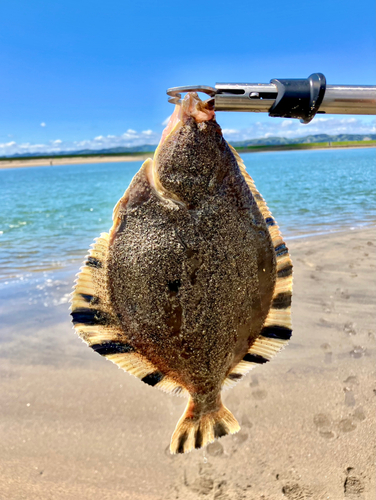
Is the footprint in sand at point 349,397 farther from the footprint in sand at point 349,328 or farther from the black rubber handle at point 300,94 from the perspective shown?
the black rubber handle at point 300,94

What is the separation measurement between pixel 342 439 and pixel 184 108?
2.95 meters

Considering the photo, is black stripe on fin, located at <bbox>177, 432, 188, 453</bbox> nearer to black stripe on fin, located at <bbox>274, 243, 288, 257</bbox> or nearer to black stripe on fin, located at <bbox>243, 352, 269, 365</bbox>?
black stripe on fin, located at <bbox>243, 352, 269, 365</bbox>

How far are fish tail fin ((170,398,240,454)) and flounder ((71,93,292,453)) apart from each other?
1.06 feet

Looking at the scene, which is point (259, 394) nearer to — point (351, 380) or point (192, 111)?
point (351, 380)

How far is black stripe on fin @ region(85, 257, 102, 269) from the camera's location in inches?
72.7

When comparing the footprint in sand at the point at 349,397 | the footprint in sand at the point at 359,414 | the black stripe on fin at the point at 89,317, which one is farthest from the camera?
the footprint in sand at the point at 349,397

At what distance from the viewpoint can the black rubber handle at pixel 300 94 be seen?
55.0 inches

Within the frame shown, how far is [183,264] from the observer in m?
1.80

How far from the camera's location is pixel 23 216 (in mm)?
18766

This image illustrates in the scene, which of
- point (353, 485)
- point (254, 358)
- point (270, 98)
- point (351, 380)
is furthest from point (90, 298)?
point (351, 380)

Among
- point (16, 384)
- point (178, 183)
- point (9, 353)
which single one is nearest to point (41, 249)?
point (9, 353)

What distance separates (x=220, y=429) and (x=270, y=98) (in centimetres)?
180

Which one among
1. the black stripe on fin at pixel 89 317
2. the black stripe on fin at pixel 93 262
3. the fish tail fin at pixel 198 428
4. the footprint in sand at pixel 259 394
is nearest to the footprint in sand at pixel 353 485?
the footprint in sand at pixel 259 394

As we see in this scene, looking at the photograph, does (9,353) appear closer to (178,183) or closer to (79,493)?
(79,493)
